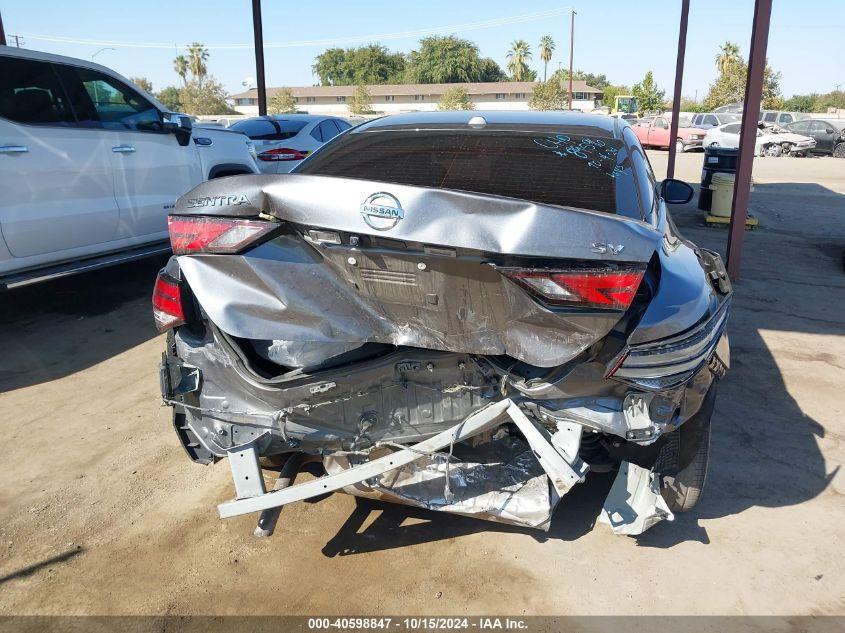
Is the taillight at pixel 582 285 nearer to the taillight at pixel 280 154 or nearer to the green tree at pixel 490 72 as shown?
the taillight at pixel 280 154

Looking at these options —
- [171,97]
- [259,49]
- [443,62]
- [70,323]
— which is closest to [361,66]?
[443,62]

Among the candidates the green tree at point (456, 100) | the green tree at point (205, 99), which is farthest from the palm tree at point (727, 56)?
the green tree at point (205, 99)

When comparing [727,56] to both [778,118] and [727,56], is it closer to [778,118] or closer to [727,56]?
[727,56]

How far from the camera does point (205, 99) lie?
66938mm

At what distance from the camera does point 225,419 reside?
8.72ft

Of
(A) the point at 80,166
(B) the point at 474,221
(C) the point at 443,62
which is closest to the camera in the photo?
(B) the point at 474,221

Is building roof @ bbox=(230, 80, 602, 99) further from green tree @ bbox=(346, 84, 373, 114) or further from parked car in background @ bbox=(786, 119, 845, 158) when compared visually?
parked car in background @ bbox=(786, 119, 845, 158)

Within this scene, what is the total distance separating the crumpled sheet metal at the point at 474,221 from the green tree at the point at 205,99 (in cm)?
6931

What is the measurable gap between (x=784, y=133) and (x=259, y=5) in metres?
22.5

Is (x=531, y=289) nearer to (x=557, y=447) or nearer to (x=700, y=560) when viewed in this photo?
(x=557, y=447)

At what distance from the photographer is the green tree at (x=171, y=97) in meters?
71.1

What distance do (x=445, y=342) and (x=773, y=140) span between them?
28.2m

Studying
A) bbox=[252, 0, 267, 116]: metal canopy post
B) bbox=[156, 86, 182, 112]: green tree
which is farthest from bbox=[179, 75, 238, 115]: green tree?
bbox=[252, 0, 267, 116]: metal canopy post

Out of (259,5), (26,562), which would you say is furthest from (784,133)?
(26,562)
